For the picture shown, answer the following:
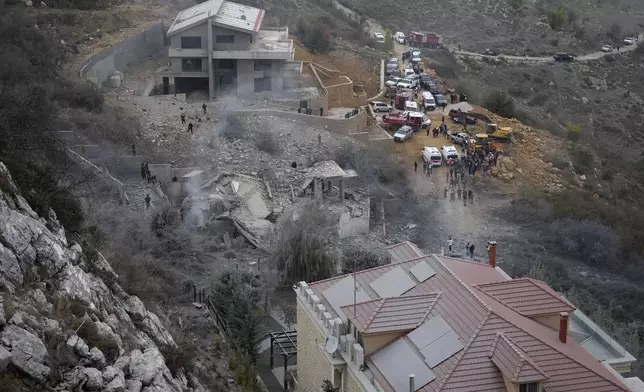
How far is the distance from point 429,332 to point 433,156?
25.8m

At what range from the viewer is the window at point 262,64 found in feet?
163

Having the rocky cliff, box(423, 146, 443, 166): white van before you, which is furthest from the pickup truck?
the rocky cliff

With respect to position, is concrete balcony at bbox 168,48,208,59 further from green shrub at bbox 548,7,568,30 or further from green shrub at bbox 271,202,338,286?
green shrub at bbox 548,7,568,30

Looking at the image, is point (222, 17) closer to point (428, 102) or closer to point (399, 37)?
point (428, 102)

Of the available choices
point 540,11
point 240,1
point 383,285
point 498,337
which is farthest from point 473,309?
point 540,11

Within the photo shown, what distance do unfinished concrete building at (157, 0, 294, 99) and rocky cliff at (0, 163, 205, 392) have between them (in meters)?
29.5

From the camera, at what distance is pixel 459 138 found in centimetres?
4841

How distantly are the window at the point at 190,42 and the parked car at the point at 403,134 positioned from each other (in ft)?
35.2

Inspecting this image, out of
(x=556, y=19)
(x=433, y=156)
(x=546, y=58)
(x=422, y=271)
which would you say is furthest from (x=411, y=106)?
(x=556, y=19)

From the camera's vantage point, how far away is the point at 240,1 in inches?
2552

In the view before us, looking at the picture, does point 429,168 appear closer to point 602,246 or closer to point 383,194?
point 383,194

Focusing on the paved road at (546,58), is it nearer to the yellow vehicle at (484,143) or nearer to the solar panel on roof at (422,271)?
the yellow vehicle at (484,143)

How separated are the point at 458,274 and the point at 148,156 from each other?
21066 millimetres

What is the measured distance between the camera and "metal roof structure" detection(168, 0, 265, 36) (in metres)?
49.0
